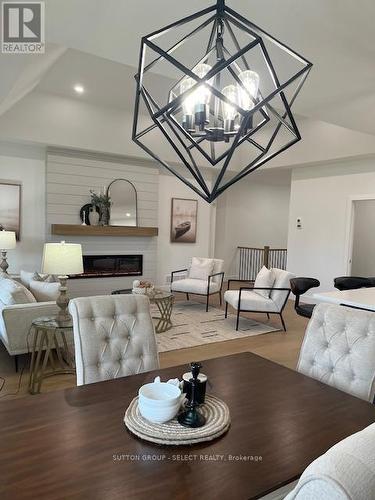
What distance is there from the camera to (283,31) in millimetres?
2471

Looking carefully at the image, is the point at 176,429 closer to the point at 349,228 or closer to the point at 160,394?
the point at 160,394

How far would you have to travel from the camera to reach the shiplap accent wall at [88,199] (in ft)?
21.4

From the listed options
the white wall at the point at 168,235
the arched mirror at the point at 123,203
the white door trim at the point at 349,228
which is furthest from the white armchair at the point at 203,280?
the white door trim at the point at 349,228

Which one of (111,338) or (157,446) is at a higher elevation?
(111,338)

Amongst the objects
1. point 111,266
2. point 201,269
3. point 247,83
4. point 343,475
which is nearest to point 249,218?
point 201,269

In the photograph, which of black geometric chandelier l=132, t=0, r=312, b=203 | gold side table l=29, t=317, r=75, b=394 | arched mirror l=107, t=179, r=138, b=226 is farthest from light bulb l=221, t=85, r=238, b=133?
arched mirror l=107, t=179, r=138, b=226

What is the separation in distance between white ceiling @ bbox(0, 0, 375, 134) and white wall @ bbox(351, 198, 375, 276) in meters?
4.42

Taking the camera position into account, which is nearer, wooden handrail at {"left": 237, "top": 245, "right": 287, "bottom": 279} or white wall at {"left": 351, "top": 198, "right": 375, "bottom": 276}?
white wall at {"left": 351, "top": 198, "right": 375, "bottom": 276}

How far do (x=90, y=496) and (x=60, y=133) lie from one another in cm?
619

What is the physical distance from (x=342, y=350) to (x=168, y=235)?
250 inches

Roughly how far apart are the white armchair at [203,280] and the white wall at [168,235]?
128 cm

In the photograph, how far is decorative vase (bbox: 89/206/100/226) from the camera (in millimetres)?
6797

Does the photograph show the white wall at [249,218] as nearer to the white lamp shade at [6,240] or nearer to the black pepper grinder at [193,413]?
the white lamp shade at [6,240]

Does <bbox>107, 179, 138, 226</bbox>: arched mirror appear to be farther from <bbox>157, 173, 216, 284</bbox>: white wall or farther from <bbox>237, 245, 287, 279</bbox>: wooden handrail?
<bbox>237, 245, 287, 279</bbox>: wooden handrail
